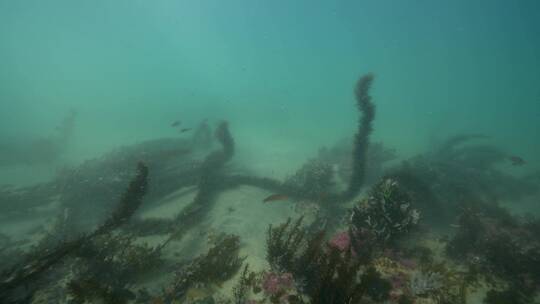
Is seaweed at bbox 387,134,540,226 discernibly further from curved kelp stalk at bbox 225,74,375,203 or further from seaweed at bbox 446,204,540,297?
seaweed at bbox 446,204,540,297

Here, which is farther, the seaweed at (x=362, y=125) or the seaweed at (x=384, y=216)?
the seaweed at (x=362, y=125)

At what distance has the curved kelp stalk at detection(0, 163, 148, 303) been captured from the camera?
192 inches

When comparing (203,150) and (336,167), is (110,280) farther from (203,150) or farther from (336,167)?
(203,150)

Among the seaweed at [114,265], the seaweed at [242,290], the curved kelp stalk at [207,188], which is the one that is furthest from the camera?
the curved kelp stalk at [207,188]

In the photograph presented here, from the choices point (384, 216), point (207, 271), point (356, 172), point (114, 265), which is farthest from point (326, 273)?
Result: point (356, 172)

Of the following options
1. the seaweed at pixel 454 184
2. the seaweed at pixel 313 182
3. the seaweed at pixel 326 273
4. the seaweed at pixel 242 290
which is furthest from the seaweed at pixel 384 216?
the seaweed at pixel 313 182

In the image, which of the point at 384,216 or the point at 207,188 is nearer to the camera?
the point at 384,216

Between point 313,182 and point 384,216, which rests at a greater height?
point 384,216

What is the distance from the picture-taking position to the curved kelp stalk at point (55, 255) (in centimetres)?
488

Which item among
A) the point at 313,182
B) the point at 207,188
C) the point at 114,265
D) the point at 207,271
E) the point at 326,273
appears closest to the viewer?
the point at 326,273

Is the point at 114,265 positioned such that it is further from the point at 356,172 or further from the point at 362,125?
the point at 362,125

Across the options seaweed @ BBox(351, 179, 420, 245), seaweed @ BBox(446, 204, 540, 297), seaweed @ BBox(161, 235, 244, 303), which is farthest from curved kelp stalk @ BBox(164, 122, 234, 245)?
seaweed @ BBox(446, 204, 540, 297)

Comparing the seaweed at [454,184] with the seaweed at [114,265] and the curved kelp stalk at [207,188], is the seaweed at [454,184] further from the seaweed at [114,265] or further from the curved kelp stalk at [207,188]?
the seaweed at [114,265]

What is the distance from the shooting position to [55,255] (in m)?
5.30
